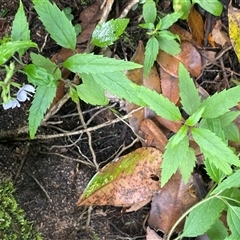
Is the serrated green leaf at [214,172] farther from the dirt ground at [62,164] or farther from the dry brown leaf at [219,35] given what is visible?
the dry brown leaf at [219,35]

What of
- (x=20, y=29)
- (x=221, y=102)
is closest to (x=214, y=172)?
(x=221, y=102)

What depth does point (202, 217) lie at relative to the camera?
6.55 ft

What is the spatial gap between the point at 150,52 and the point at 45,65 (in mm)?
514

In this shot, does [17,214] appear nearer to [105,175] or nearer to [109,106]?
[105,175]

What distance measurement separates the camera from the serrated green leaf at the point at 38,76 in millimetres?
1677

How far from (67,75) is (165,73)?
48cm

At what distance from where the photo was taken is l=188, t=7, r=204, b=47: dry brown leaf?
222 centimetres

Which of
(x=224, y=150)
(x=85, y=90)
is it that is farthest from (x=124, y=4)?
(x=224, y=150)

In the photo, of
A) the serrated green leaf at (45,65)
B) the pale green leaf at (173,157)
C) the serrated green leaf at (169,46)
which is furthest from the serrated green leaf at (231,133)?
the serrated green leaf at (45,65)

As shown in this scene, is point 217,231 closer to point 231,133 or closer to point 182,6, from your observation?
point 231,133

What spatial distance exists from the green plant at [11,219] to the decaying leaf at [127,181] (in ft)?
0.90

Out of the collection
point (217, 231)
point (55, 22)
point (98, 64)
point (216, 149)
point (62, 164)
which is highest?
point (55, 22)

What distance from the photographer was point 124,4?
7.09 feet

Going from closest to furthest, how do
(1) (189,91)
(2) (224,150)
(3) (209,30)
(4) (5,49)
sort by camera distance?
(4) (5,49)
(2) (224,150)
(1) (189,91)
(3) (209,30)
